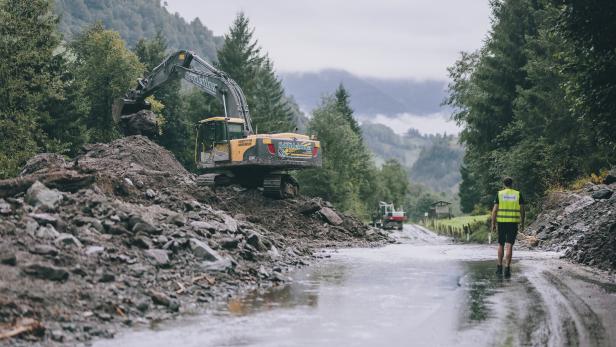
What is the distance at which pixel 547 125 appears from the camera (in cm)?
3547

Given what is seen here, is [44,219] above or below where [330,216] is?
below

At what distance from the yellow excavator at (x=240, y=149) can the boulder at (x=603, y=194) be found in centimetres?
1121

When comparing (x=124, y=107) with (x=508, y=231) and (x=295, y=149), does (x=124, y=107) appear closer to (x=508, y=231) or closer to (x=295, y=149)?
(x=295, y=149)

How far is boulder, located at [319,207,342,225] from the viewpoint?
27625mm

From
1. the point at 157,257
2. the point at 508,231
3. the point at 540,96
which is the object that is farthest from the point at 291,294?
the point at 540,96

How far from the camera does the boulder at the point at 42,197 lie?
1271cm

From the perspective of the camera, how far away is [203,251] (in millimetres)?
12898

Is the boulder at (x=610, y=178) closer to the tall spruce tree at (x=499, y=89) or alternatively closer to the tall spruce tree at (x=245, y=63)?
the tall spruce tree at (x=499, y=89)

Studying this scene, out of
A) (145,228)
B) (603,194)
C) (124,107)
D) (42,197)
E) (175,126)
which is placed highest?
(175,126)

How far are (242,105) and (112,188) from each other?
12168mm

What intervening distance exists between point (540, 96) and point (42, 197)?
2976 cm

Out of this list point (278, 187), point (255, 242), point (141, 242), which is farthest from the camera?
point (278, 187)

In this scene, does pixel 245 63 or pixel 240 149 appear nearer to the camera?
pixel 240 149

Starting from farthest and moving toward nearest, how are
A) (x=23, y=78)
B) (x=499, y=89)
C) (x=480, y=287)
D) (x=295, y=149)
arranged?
(x=499, y=89)
(x=23, y=78)
(x=295, y=149)
(x=480, y=287)
